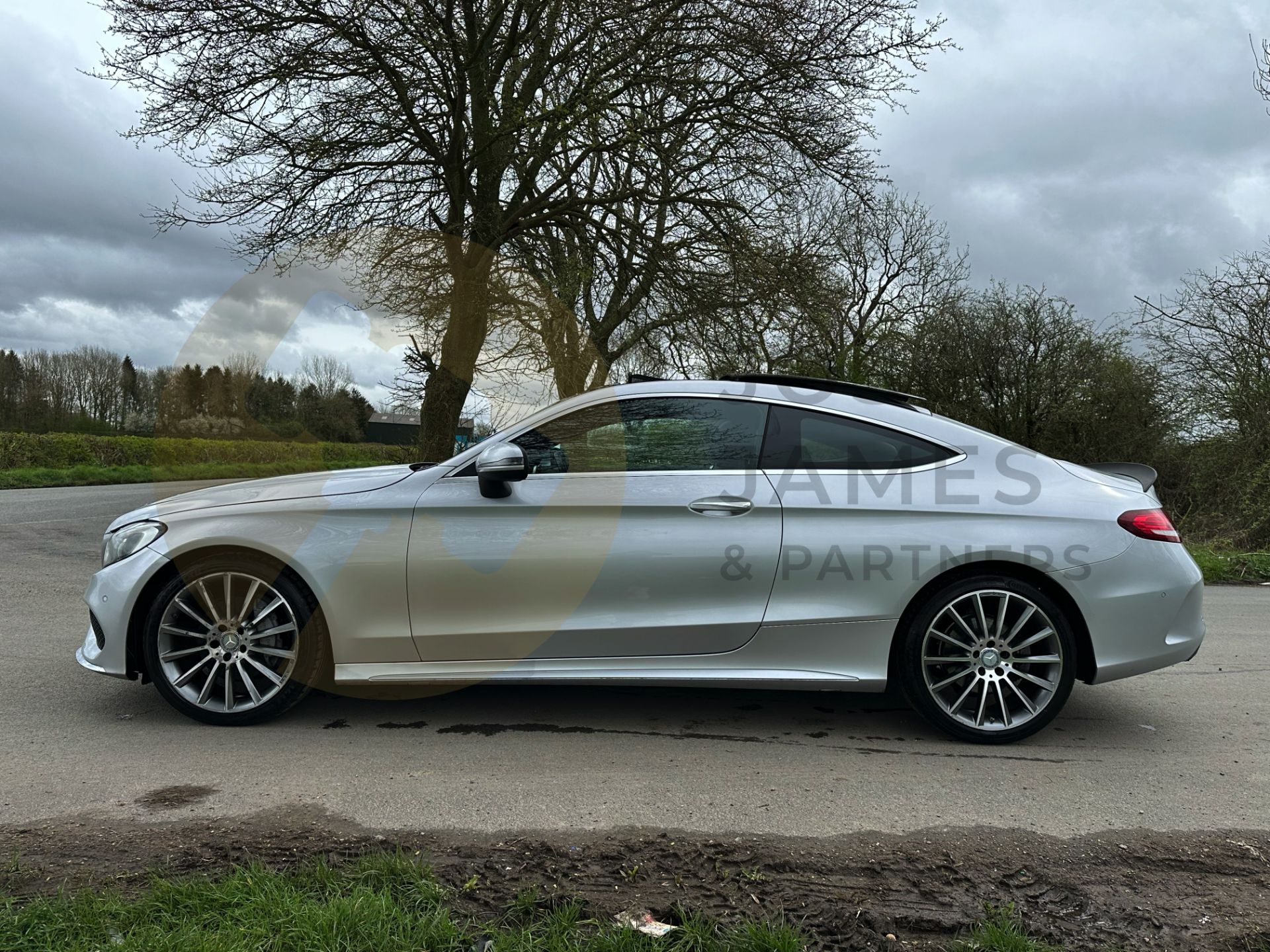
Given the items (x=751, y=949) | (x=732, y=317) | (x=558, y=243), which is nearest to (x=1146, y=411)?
(x=732, y=317)

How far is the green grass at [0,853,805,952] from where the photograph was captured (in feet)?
7.05

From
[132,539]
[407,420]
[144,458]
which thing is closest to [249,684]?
[132,539]

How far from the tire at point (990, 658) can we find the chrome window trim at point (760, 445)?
56 centimetres

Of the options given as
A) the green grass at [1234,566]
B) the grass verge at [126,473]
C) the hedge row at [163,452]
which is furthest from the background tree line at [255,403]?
the green grass at [1234,566]

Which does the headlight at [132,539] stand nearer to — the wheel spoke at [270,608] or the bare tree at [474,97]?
the wheel spoke at [270,608]

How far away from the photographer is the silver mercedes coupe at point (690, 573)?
378cm

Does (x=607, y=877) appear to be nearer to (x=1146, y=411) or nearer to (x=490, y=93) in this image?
(x=490, y=93)

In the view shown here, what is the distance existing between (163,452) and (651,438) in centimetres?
2330

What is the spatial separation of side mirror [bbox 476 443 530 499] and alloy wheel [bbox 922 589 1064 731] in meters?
1.90

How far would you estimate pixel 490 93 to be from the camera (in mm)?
12219

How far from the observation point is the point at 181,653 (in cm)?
393

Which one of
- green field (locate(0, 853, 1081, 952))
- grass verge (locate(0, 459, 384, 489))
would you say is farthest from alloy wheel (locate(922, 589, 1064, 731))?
grass verge (locate(0, 459, 384, 489))

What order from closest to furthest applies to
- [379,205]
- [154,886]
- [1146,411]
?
[154,886], [379,205], [1146,411]

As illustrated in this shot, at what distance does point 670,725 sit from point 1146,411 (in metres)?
15.9
